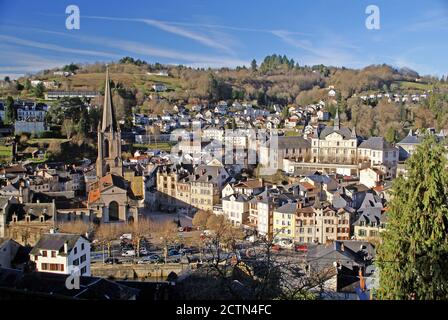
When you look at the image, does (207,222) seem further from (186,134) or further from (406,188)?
(186,134)

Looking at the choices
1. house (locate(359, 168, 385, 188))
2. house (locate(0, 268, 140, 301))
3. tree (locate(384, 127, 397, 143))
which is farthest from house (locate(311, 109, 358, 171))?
house (locate(0, 268, 140, 301))

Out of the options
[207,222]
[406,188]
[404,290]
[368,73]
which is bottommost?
[207,222]

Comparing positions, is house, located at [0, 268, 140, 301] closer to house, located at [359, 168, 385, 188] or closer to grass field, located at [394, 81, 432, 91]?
house, located at [359, 168, 385, 188]

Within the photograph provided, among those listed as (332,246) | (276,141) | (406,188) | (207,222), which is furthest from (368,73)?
(406,188)

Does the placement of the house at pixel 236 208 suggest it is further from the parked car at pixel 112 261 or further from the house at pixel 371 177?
the house at pixel 371 177

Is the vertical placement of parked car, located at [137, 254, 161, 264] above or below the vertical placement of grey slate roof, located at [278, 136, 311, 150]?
below

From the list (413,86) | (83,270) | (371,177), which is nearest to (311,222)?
(371,177)
